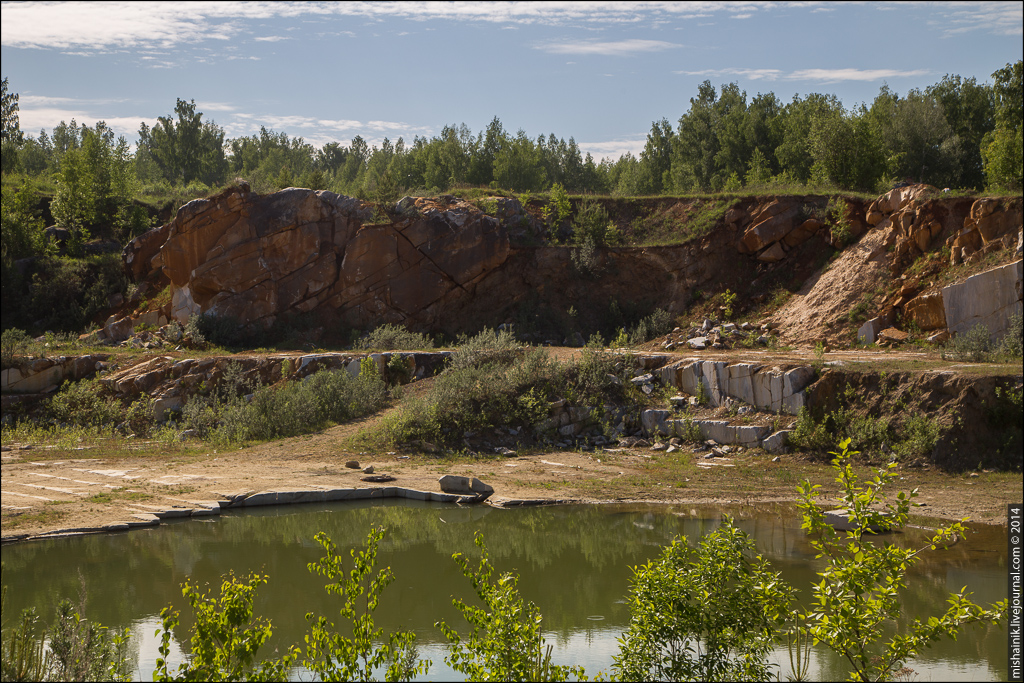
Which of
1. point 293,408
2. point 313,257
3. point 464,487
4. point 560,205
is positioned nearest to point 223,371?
point 293,408

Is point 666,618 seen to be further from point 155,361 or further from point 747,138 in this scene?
point 747,138

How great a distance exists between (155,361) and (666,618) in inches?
796

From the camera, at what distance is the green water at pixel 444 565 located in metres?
7.75

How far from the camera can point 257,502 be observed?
41.4ft

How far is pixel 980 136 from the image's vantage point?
39125 mm

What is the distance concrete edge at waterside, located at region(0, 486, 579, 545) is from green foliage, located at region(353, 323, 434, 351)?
1069cm

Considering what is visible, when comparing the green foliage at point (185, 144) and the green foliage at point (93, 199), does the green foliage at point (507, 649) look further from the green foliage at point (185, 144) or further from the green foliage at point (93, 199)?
the green foliage at point (185, 144)

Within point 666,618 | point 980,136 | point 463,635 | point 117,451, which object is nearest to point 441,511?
point 463,635

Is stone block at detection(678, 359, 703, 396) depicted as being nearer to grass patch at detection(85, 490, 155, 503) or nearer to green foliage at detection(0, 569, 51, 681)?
grass patch at detection(85, 490, 155, 503)

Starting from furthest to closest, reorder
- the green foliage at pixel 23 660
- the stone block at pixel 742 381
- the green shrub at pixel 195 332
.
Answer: the green shrub at pixel 195 332
the stone block at pixel 742 381
the green foliage at pixel 23 660

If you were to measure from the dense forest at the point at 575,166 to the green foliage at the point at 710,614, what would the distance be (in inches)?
986

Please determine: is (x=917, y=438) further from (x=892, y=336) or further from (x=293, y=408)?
(x=293, y=408)

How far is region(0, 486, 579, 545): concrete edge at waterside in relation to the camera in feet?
35.1

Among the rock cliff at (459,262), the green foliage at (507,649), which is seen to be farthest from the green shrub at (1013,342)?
the green foliage at (507,649)
